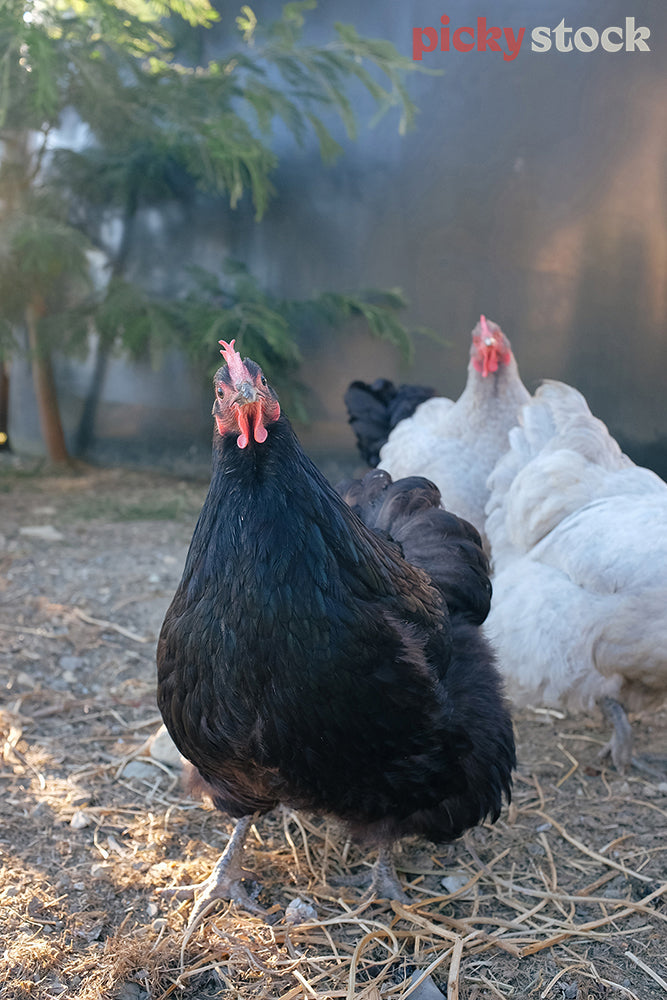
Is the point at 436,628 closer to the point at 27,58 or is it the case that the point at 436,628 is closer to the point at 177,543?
the point at 177,543

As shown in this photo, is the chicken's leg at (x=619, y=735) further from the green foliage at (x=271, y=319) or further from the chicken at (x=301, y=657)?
the green foliage at (x=271, y=319)

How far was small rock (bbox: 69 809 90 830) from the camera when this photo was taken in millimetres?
2617

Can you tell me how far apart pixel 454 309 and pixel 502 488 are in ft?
8.48

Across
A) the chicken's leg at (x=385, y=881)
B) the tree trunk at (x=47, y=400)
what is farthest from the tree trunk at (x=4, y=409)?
the chicken's leg at (x=385, y=881)

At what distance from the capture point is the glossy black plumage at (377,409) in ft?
15.6

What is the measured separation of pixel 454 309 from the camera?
5.81 meters

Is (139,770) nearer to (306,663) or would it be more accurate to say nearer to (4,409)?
(306,663)

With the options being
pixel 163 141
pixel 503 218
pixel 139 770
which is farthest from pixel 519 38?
pixel 139 770

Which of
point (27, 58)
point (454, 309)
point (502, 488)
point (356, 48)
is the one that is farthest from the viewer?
point (454, 309)

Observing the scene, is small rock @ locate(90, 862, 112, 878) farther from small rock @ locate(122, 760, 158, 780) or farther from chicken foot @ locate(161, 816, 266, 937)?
small rock @ locate(122, 760, 158, 780)

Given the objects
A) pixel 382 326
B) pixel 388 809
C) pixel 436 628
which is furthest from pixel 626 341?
pixel 388 809

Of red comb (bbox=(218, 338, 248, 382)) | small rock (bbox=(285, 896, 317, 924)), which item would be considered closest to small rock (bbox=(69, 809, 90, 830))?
small rock (bbox=(285, 896, 317, 924))

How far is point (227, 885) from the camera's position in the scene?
238 cm

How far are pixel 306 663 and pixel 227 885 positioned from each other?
39.7 inches
